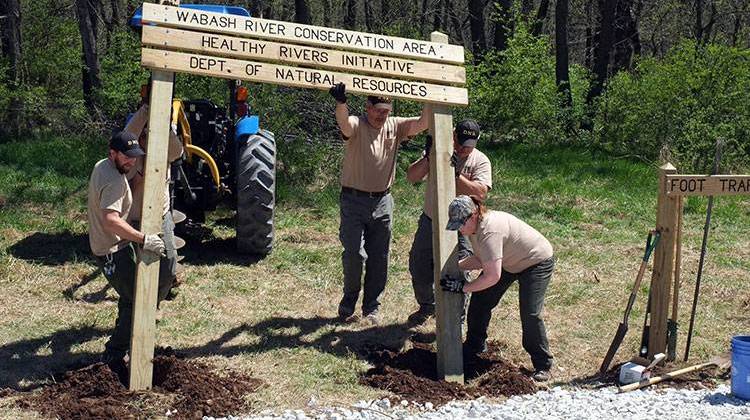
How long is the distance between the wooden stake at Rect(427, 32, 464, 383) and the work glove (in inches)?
76.3

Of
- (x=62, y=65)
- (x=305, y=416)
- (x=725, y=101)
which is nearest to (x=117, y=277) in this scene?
(x=305, y=416)

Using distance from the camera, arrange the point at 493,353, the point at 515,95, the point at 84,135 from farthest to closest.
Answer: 1. the point at 515,95
2. the point at 84,135
3. the point at 493,353

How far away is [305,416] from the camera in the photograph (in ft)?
18.1

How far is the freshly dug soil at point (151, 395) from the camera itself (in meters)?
5.42

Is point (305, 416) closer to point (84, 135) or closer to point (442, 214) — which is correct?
point (442, 214)

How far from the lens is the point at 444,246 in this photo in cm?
642

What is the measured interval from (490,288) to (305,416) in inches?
69.9

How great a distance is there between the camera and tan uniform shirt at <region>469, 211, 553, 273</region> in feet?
19.6

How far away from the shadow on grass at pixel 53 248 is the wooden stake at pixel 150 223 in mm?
3022

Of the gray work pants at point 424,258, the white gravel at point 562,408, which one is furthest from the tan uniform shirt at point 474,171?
the white gravel at point 562,408

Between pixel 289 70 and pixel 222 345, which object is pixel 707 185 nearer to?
pixel 289 70

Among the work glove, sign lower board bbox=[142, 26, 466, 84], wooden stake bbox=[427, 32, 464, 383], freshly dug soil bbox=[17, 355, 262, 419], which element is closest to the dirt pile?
freshly dug soil bbox=[17, 355, 262, 419]

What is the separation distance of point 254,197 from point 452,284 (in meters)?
2.97

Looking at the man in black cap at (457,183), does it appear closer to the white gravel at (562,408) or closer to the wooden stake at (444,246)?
the wooden stake at (444,246)
